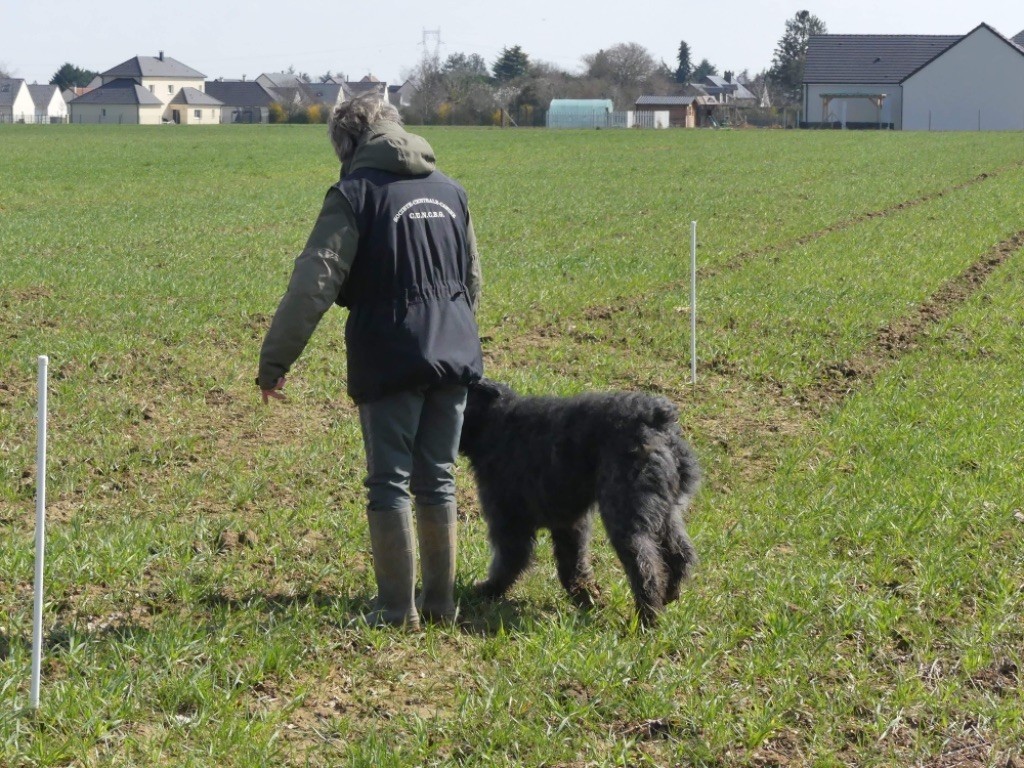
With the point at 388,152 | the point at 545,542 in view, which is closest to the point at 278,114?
the point at 545,542

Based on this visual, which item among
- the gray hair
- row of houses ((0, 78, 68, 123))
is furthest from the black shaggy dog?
row of houses ((0, 78, 68, 123))

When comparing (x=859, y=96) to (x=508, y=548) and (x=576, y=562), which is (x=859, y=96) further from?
(x=508, y=548)

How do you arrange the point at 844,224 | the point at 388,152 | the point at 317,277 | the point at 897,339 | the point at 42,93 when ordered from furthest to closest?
the point at 42,93, the point at 844,224, the point at 897,339, the point at 388,152, the point at 317,277

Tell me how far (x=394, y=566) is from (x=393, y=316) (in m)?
1.09

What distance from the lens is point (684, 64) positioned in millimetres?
Answer: 186000

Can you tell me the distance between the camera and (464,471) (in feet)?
26.4

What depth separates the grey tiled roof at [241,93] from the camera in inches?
6166

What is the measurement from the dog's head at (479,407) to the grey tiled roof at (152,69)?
155420 mm

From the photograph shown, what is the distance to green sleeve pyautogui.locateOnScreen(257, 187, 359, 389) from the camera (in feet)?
16.4

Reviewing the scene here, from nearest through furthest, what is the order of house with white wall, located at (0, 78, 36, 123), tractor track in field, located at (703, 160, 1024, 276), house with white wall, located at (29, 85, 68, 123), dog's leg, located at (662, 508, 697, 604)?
dog's leg, located at (662, 508, 697, 604) → tractor track in field, located at (703, 160, 1024, 276) → house with white wall, located at (0, 78, 36, 123) → house with white wall, located at (29, 85, 68, 123)

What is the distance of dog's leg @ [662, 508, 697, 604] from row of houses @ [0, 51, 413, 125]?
13999 cm

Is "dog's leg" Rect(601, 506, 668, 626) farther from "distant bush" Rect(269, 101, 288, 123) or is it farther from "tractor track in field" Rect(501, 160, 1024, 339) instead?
"distant bush" Rect(269, 101, 288, 123)

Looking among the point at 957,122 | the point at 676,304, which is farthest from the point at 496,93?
the point at 676,304

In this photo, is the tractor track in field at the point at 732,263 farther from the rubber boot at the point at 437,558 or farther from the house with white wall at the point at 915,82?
the house with white wall at the point at 915,82
